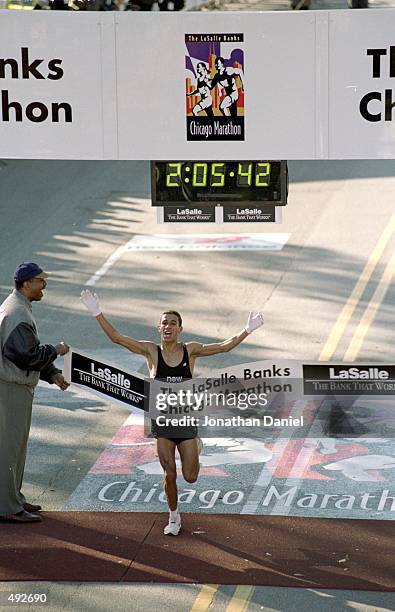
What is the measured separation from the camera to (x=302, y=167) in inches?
1014

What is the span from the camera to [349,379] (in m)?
13.1

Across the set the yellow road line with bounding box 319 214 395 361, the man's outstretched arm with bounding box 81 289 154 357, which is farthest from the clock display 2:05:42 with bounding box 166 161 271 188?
the yellow road line with bounding box 319 214 395 361

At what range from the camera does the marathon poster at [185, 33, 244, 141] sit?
11.6 metres

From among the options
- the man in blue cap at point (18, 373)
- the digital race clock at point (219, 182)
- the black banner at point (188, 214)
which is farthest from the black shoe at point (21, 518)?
the digital race clock at point (219, 182)

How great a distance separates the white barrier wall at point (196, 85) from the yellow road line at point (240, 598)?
379cm

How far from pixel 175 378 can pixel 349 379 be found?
2283mm

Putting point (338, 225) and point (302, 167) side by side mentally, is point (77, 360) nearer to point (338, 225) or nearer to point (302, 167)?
point (338, 225)

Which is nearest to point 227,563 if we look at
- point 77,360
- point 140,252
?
point 77,360

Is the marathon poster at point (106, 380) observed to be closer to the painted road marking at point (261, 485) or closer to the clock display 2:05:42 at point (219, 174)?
the painted road marking at point (261, 485)

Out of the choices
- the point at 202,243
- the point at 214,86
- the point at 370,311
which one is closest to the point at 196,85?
the point at 214,86

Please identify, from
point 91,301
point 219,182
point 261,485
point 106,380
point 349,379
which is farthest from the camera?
point 349,379

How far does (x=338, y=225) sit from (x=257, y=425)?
8663mm

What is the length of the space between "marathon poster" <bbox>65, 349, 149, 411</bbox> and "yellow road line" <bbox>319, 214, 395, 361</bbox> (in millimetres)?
4303

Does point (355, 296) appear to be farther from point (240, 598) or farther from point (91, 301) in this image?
point (240, 598)
